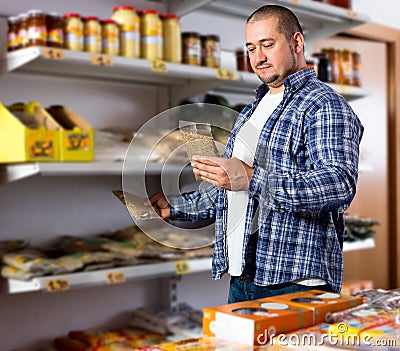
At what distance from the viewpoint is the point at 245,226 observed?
1681 mm

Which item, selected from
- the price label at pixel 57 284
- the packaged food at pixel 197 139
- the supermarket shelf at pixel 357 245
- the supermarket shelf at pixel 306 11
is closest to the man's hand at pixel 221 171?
the packaged food at pixel 197 139

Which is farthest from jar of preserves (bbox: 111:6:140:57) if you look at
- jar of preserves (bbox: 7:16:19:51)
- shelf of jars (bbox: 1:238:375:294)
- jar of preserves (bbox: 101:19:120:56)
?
shelf of jars (bbox: 1:238:375:294)

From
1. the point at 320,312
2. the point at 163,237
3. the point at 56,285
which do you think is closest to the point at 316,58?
the point at 56,285

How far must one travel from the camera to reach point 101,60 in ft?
8.29

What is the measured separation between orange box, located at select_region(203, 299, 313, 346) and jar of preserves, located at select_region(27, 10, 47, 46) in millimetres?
1539

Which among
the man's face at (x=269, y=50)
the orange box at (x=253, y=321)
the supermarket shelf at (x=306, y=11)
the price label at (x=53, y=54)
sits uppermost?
the supermarket shelf at (x=306, y=11)

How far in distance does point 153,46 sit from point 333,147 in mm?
1372

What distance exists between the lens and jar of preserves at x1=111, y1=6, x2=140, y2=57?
8.67 ft

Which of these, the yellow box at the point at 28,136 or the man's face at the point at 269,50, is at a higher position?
the man's face at the point at 269,50

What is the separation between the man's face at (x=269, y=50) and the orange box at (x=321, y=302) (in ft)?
2.05

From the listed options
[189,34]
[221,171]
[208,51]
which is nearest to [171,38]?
[189,34]

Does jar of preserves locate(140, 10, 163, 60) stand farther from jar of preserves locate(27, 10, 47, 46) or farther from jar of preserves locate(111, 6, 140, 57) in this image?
jar of preserves locate(27, 10, 47, 46)

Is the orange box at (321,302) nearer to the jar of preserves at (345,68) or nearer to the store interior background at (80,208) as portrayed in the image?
the store interior background at (80,208)

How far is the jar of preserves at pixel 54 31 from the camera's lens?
7.94 feet
